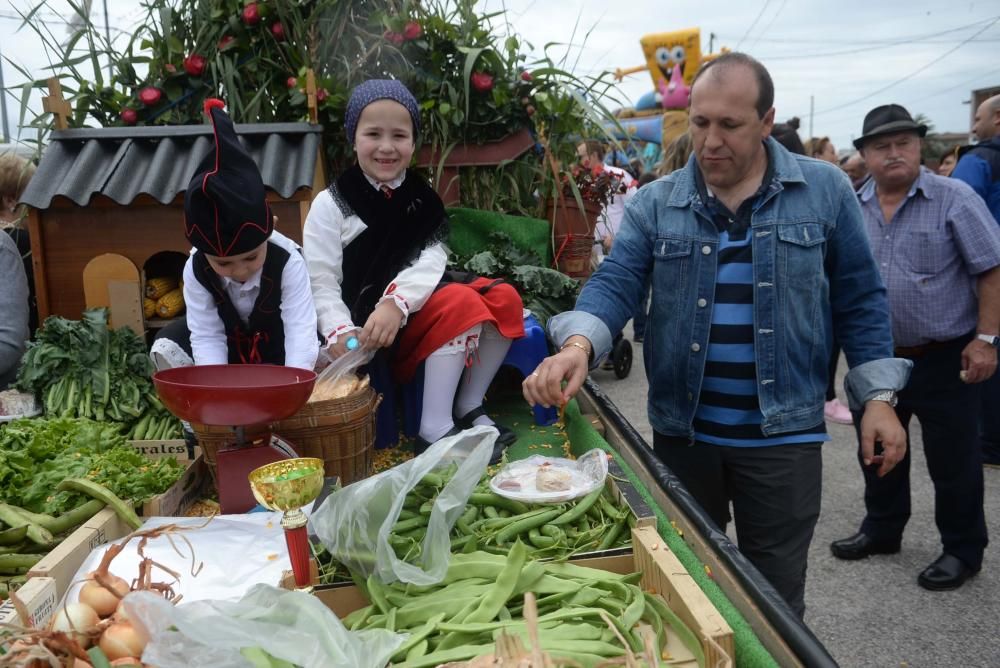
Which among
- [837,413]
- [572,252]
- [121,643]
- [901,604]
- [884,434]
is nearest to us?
[121,643]

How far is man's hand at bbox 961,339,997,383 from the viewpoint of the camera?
342cm

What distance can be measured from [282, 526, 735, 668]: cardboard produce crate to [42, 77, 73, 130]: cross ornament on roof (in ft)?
12.0

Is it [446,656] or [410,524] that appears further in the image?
[410,524]

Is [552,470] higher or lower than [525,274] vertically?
lower

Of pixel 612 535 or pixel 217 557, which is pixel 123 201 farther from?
pixel 612 535

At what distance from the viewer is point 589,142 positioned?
4926 mm

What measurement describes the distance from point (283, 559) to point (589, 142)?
363 cm

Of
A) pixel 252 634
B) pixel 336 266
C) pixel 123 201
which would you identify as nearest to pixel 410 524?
pixel 252 634

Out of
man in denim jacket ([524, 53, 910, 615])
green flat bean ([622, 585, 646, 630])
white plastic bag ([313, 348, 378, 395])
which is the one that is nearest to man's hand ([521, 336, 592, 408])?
man in denim jacket ([524, 53, 910, 615])

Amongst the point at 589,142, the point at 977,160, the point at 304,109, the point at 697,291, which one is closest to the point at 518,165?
the point at 589,142

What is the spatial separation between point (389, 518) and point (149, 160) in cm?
325

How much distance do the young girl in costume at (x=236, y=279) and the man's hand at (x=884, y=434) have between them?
2016 millimetres

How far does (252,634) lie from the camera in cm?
151

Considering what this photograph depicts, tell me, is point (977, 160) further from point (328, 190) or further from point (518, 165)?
point (328, 190)
